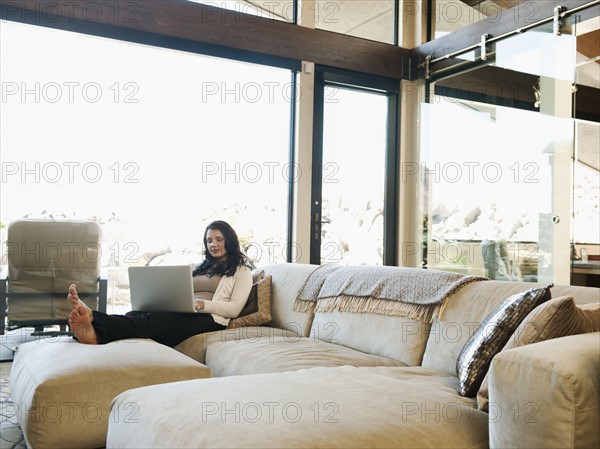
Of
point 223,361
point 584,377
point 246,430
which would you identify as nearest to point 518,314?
point 584,377

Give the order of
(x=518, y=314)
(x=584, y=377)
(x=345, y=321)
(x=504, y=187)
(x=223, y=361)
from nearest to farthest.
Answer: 1. (x=584, y=377)
2. (x=518, y=314)
3. (x=223, y=361)
4. (x=345, y=321)
5. (x=504, y=187)

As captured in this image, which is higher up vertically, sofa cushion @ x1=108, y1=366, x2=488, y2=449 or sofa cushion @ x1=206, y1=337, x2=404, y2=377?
sofa cushion @ x1=108, y1=366, x2=488, y2=449

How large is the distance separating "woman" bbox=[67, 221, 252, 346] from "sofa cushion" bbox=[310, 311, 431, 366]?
550 mm

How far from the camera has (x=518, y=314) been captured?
1850 millimetres

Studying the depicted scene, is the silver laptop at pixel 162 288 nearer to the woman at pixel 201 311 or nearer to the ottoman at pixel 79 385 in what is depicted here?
the woman at pixel 201 311

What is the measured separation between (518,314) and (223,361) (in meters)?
1.31

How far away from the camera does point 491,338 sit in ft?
6.03

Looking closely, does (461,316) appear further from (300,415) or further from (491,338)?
(300,415)

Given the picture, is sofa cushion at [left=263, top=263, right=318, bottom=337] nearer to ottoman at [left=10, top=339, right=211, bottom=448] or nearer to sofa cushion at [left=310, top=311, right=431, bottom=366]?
sofa cushion at [left=310, top=311, right=431, bottom=366]

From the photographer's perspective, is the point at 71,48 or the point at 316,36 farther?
the point at 316,36

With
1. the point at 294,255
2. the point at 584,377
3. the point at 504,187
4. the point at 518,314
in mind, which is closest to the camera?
the point at 584,377

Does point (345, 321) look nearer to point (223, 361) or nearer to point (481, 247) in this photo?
point (223, 361)

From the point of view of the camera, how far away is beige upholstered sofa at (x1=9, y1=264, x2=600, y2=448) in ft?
4.38

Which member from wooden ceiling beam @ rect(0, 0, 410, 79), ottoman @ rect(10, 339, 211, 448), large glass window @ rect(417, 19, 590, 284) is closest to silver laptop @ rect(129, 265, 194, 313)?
ottoman @ rect(10, 339, 211, 448)
